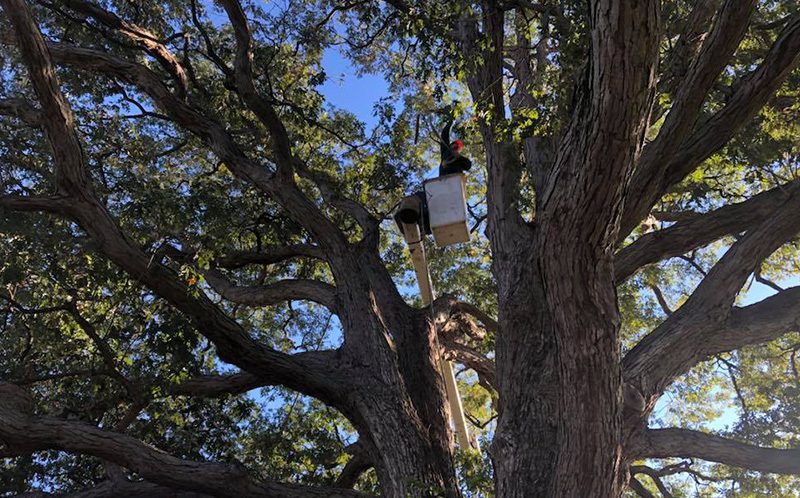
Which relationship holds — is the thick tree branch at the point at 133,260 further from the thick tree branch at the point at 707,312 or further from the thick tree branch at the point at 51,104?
the thick tree branch at the point at 707,312

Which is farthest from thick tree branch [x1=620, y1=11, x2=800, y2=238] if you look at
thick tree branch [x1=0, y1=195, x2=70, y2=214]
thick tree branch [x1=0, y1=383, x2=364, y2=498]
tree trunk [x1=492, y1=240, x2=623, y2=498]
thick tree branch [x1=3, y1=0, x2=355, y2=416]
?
thick tree branch [x1=0, y1=195, x2=70, y2=214]

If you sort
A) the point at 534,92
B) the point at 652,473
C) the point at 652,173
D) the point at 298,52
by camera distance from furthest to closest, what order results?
the point at 298,52
the point at 652,473
the point at 534,92
the point at 652,173

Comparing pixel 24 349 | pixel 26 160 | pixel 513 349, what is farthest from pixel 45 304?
pixel 513 349

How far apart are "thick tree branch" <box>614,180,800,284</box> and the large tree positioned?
0.02 metres

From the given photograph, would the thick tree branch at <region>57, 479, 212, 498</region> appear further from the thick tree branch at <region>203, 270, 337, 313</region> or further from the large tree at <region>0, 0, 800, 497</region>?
the thick tree branch at <region>203, 270, 337, 313</region>

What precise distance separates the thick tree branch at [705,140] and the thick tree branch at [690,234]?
12.0 inches

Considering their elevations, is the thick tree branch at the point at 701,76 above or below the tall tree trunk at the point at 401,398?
above

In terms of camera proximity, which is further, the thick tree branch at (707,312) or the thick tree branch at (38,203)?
the thick tree branch at (38,203)

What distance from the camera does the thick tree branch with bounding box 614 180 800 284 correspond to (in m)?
5.12

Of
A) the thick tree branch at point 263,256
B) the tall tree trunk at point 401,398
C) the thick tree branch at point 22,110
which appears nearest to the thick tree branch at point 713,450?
the tall tree trunk at point 401,398

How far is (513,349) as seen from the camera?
478 cm

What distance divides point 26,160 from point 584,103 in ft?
21.4

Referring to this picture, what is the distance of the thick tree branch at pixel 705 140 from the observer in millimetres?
4207

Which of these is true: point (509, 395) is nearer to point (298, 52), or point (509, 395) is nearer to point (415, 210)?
point (415, 210)
